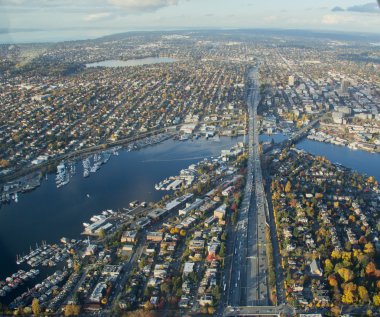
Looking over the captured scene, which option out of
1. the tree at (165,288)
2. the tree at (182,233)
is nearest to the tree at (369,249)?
the tree at (182,233)

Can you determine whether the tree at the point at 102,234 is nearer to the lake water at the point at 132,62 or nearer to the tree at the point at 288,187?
the tree at the point at 288,187

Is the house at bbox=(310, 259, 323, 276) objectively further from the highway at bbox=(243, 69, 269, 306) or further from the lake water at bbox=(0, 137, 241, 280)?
the lake water at bbox=(0, 137, 241, 280)

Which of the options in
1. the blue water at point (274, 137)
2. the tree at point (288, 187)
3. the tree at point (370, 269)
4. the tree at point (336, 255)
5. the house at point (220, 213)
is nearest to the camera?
the tree at point (370, 269)

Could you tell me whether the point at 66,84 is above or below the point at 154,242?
above

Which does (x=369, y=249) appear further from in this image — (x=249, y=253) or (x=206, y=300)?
(x=206, y=300)

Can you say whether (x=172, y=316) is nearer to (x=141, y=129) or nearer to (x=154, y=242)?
(x=154, y=242)

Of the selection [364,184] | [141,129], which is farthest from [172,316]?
[141,129]
